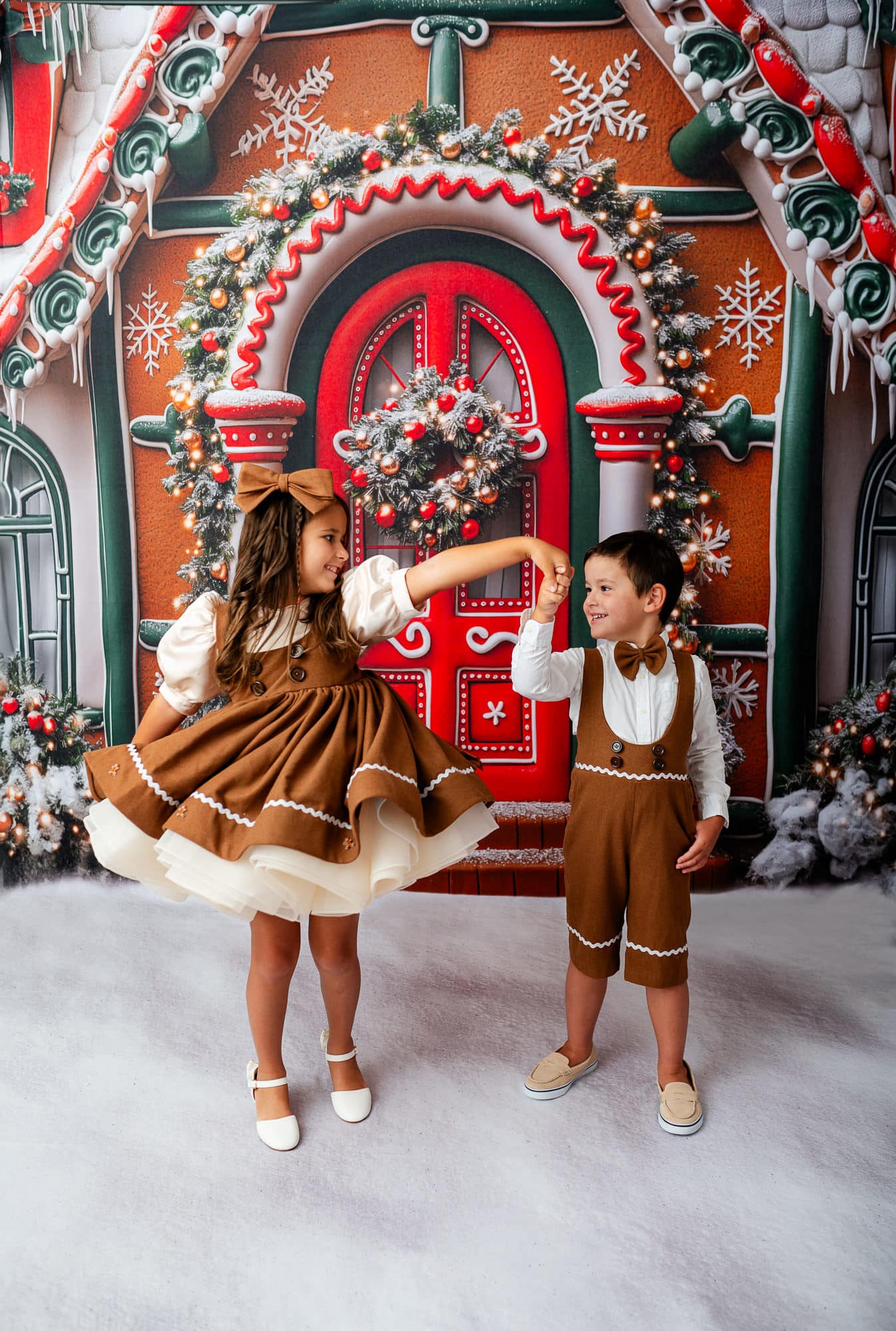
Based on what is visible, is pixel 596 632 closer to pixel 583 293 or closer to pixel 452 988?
pixel 452 988

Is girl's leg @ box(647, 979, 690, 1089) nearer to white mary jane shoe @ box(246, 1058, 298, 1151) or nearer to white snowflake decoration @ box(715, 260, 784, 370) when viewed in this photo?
white mary jane shoe @ box(246, 1058, 298, 1151)

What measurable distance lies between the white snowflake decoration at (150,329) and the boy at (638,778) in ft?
6.32

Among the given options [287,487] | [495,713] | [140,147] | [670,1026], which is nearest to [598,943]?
[670,1026]

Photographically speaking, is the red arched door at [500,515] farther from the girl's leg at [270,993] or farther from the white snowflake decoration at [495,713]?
the girl's leg at [270,993]

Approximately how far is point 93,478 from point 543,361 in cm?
156

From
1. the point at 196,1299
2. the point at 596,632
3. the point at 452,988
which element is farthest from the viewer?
the point at 452,988

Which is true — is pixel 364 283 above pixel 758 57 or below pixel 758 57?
below

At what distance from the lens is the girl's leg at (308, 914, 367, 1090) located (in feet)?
6.62

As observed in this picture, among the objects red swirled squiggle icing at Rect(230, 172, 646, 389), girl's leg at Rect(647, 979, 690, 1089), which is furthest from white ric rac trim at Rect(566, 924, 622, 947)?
red swirled squiggle icing at Rect(230, 172, 646, 389)

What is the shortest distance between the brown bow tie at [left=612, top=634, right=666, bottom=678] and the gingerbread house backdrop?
1.18 m

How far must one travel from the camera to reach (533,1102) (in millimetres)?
2139

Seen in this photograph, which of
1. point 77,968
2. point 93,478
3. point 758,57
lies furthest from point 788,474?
point 77,968

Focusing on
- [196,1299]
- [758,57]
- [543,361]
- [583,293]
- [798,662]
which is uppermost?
[758,57]

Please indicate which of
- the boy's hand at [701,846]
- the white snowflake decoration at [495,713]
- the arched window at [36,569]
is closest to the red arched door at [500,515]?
the white snowflake decoration at [495,713]
